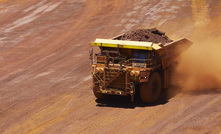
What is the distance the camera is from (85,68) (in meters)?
21.2

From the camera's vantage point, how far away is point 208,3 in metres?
31.2

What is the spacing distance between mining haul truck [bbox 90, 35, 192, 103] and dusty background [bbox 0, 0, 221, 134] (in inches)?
28.0

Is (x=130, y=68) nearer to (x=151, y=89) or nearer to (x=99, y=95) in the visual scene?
(x=151, y=89)

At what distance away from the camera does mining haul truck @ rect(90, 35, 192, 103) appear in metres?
14.4

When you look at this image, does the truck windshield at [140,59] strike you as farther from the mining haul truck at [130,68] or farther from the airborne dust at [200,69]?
the airborne dust at [200,69]

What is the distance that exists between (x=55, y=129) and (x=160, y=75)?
528 cm

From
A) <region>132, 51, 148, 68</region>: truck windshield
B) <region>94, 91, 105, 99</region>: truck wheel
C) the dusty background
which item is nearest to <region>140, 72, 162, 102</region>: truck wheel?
the dusty background

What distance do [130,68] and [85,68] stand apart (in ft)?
23.1

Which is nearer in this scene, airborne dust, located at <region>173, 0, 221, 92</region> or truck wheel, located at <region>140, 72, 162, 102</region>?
truck wheel, located at <region>140, 72, 162, 102</region>

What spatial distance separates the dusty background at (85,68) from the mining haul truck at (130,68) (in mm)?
712

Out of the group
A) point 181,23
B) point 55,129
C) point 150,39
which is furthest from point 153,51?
point 181,23

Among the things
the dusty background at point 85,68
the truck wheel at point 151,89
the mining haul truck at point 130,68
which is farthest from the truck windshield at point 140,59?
the dusty background at point 85,68

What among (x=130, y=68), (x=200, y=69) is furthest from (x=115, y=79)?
(x=200, y=69)

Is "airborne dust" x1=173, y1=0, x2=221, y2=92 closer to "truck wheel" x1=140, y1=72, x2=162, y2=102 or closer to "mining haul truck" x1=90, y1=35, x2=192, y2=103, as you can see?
"truck wheel" x1=140, y1=72, x2=162, y2=102
